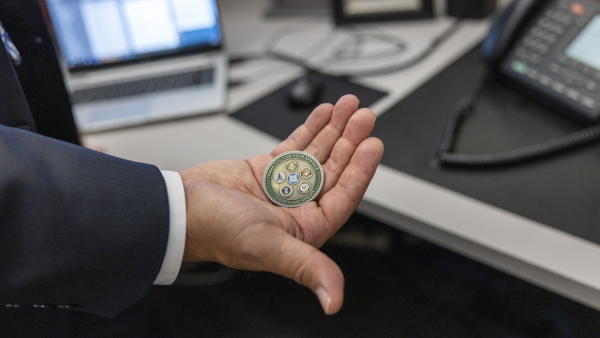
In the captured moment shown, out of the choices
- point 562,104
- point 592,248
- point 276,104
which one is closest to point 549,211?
point 592,248

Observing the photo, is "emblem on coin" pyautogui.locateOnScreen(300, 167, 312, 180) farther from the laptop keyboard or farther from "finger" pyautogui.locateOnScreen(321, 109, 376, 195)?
the laptop keyboard

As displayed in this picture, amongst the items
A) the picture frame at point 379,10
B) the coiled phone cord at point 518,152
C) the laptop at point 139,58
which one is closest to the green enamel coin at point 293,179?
the coiled phone cord at point 518,152

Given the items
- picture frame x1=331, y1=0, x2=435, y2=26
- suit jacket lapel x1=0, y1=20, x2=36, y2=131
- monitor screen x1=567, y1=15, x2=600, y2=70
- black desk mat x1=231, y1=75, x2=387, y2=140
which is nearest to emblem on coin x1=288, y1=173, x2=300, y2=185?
black desk mat x1=231, y1=75, x2=387, y2=140

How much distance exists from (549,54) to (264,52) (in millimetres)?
679

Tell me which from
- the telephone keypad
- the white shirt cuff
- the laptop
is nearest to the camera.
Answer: the white shirt cuff

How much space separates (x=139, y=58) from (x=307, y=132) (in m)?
0.62

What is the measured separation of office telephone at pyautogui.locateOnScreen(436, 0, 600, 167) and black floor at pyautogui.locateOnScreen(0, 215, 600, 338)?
0.82ft

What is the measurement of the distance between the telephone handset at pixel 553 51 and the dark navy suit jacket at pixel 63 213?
0.68m

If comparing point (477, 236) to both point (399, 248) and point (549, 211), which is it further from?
point (399, 248)

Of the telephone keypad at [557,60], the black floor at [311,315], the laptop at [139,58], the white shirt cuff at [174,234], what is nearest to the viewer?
the white shirt cuff at [174,234]

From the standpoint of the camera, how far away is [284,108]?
2.84 ft

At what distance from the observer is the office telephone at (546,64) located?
0.66 metres

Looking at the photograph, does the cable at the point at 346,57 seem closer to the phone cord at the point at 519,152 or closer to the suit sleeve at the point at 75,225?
the phone cord at the point at 519,152

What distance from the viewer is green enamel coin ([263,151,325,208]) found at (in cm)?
57
